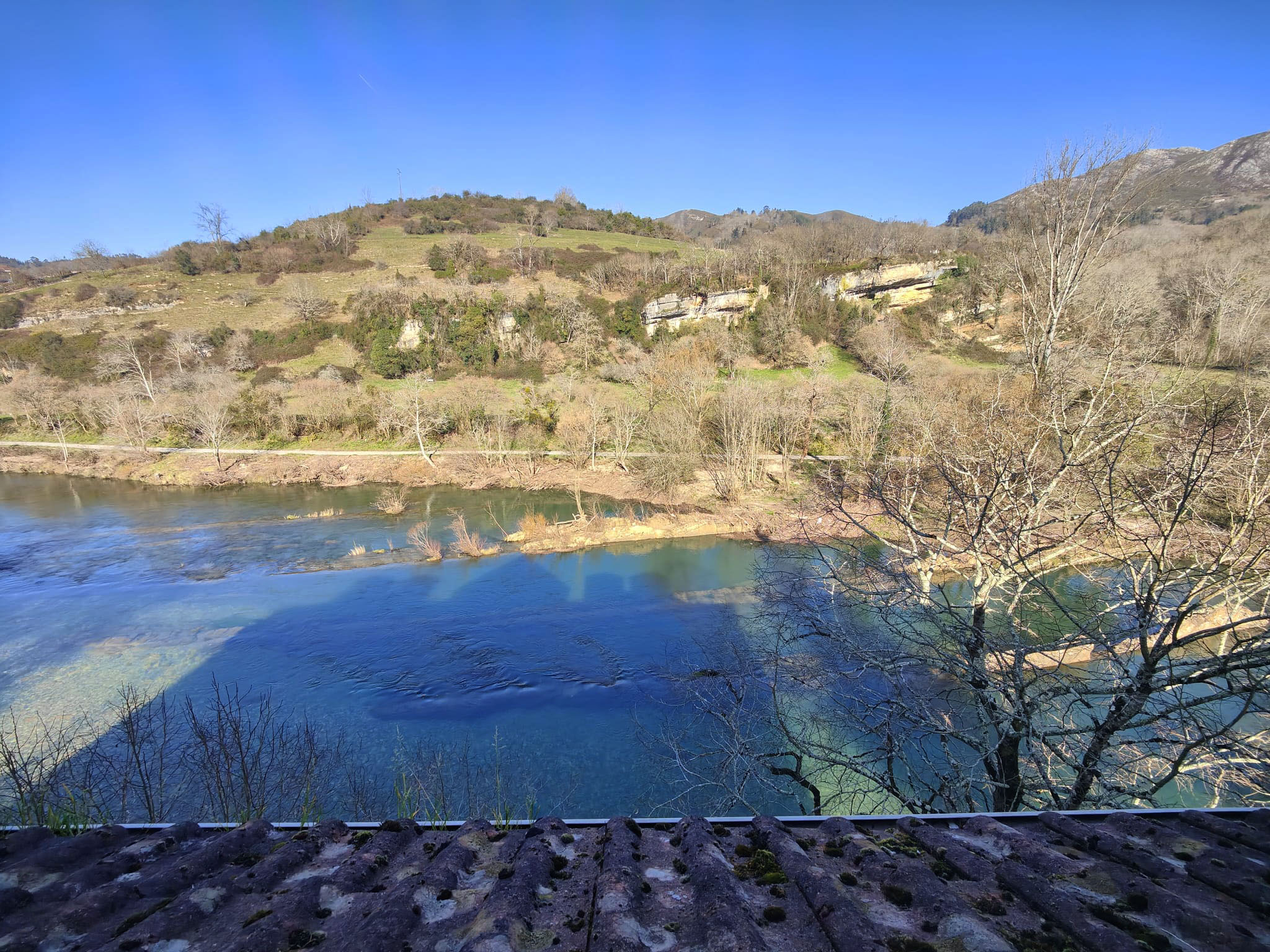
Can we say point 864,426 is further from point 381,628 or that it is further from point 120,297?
point 120,297

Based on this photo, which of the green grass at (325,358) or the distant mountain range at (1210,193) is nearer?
the green grass at (325,358)

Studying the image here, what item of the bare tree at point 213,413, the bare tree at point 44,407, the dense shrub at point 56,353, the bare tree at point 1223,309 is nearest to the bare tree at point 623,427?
the bare tree at point 213,413

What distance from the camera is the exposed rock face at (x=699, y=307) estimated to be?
50250 mm

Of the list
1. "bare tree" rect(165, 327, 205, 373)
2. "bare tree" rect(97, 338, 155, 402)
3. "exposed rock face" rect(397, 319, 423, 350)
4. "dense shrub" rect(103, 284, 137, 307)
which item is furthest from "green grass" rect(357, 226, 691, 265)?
"bare tree" rect(97, 338, 155, 402)

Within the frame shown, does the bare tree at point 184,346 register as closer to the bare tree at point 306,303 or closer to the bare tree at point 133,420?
the bare tree at point 306,303

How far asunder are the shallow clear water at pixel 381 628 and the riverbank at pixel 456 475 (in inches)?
72.4

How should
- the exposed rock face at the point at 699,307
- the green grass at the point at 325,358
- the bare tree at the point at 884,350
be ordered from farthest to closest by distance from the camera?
the exposed rock face at the point at 699,307, the green grass at the point at 325,358, the bare tree at the point at 884,350

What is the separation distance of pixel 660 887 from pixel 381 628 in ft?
47.9

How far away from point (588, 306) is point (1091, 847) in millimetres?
52789

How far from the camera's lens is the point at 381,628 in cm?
1479

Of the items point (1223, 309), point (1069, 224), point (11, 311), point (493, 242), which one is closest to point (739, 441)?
point (1069, 224)

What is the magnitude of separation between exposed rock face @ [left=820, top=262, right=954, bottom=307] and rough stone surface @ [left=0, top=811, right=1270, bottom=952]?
52.2 metres

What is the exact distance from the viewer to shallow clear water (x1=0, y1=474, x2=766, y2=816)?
10828 mm

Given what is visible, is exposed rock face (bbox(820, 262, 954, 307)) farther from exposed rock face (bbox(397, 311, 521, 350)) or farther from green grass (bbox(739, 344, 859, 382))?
exposed rock face (bbox(397, 311, 521, 350))
